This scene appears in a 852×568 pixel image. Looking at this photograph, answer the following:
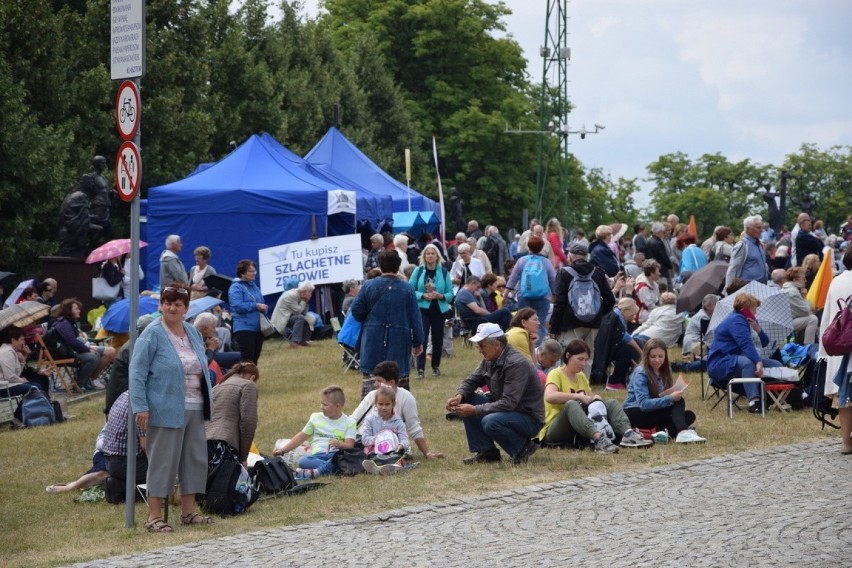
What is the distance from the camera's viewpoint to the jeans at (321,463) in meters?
12.5

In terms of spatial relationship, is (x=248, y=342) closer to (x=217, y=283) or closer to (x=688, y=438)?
(x=217, y=283)

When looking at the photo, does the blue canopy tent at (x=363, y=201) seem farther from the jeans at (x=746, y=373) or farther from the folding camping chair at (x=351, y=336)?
the jeans at (x=746, y=373)

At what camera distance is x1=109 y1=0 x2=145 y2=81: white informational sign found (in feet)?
33.1

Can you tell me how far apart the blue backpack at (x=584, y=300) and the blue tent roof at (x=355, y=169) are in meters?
16.1

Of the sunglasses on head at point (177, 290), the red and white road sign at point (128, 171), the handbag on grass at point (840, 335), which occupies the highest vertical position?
the red and white road sign at point (128, 171)

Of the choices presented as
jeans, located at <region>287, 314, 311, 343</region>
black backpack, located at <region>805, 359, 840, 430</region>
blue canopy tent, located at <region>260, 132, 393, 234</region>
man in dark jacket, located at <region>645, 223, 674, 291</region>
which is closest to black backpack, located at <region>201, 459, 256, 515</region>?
black backpack, located at <region>805, 359, 840, 430</region>

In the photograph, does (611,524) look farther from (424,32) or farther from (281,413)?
(424,32)

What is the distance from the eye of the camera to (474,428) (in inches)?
494

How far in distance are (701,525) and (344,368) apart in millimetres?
11394

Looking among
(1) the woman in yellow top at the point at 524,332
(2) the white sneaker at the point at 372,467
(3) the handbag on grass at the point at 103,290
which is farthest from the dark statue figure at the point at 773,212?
(2) the white sneaker at the point at 372,467

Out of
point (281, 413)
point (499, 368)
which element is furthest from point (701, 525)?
point (281, 413)

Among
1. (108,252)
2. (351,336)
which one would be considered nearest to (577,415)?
(351,336)

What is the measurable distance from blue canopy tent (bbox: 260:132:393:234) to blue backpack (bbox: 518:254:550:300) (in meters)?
10.8

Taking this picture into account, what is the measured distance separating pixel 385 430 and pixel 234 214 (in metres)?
14.1
